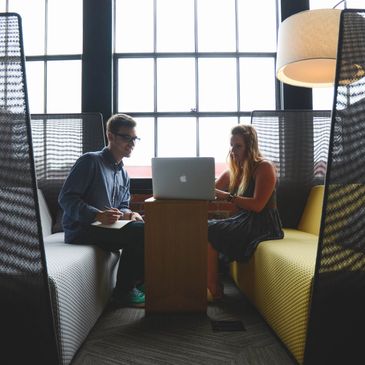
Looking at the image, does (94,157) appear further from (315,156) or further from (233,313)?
(315,156)

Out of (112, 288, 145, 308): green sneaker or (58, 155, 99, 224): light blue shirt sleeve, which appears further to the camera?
(112, 288, 145, 308): green sneaker

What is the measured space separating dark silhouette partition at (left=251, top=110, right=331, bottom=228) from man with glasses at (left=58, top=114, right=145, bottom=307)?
1.14 metres

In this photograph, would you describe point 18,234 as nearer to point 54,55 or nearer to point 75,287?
point 75,287

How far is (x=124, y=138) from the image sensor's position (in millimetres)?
2252

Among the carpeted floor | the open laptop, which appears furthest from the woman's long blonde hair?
the carpeted floor

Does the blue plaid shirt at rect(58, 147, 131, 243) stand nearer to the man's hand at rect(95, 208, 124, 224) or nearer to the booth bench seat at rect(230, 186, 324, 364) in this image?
the man's hand at rect(95, 208, 124, 224)

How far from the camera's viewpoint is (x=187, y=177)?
197 cm

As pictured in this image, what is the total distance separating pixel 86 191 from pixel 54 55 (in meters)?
1.72

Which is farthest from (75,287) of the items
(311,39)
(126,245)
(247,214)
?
(311,39)

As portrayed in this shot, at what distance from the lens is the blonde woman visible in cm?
216

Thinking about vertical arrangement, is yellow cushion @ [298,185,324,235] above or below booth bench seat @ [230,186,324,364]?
above

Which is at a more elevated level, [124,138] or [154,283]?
[124,138]

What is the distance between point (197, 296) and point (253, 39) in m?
2.31

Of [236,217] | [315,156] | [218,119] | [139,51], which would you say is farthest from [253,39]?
[236,217]
